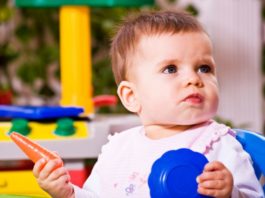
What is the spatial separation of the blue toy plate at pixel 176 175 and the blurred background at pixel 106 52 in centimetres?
108

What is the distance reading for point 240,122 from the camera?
2301 mm

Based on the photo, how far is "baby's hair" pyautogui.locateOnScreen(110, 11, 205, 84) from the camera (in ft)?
3.88

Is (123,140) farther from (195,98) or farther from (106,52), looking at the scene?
(106,52)

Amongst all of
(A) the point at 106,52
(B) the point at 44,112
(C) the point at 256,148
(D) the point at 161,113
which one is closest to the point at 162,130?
(D) the point at 161,113

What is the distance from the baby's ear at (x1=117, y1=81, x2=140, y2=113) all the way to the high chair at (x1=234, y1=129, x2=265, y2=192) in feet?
0.61

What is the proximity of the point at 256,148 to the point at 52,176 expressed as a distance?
361 millimetres

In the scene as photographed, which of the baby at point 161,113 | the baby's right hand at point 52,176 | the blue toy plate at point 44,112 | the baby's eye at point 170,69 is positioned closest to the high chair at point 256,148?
the baby at point 161,113

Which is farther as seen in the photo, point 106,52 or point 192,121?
point 106,52

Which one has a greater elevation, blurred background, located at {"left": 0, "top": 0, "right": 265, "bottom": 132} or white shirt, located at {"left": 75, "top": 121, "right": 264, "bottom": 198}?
white shirt, located at {"left": 75, "top": 121, "right": 264, "bottom": 198}

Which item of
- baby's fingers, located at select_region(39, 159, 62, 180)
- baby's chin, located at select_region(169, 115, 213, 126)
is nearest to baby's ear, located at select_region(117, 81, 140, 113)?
baby's chin, located at select_region(169, 115, 213, 126)

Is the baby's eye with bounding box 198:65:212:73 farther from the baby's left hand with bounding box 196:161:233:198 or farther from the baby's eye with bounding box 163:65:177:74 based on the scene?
the baby's left hand with bounding box 196:161:233:198

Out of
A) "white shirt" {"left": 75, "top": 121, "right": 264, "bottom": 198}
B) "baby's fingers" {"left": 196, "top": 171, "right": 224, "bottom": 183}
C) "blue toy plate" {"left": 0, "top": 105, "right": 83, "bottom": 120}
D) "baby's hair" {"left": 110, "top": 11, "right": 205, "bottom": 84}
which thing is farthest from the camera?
"blue toy plate" {"left": 0, "top": 105, "right": 83, "bottom": 120}

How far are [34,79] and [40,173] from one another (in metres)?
1.66

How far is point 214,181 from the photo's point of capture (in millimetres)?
967
